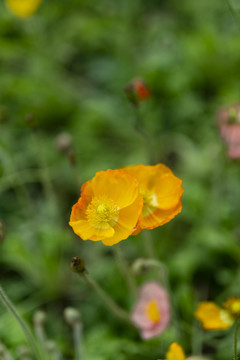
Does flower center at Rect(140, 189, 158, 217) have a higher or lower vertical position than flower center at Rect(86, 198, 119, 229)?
higher

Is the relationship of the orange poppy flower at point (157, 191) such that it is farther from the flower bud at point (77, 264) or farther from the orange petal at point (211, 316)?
the orange petal at point (211, 316)

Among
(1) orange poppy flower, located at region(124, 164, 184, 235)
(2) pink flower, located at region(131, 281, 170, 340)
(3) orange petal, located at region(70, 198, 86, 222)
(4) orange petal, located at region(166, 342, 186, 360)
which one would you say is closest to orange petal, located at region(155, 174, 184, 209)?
(1) orange poppy flower, located at region(124, 164, 184, 235)

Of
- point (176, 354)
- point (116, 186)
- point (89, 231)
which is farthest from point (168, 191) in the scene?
point (176, 354)

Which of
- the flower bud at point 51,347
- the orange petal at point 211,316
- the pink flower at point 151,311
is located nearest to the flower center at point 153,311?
the pink flower at point 151,311

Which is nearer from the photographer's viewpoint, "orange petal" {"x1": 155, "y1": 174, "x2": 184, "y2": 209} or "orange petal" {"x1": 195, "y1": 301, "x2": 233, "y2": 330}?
"orange petal" {"x1": 155, "y1": 174, "x2": 184, "y2": 209}

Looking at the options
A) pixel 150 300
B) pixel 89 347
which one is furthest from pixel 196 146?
pixel 89 347

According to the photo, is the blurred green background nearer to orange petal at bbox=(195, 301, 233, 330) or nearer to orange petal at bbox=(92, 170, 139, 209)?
orange petal at bbox=(195, 301, 233, 330)
